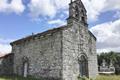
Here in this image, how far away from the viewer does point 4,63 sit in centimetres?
2520

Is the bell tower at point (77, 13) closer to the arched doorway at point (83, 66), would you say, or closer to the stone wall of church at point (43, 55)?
the stone wall of church at point (43, 55)

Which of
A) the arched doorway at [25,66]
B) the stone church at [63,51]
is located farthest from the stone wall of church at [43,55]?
the arched doorway at [25,66]

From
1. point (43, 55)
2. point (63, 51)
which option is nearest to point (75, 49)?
point (63, 51)

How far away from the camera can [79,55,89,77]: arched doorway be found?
20741mm

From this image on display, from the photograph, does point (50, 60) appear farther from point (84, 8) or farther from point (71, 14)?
point (84, 8)

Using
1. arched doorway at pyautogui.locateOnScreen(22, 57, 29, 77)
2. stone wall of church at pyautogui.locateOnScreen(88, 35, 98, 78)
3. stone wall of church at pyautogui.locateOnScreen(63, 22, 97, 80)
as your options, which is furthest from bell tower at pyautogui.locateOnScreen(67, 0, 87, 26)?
arched doorway at pyautogui.locateOnScreen(22, 57, 29, 77)

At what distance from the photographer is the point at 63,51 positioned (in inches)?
714

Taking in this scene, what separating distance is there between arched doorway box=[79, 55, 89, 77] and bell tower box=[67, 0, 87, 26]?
13.6 feet

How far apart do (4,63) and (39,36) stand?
25.9ft

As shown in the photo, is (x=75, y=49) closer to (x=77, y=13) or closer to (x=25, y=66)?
(x=77, y=13)

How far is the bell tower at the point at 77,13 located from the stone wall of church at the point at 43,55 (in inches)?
111

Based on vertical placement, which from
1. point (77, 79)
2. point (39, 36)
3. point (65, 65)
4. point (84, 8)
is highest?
point (84, 8)

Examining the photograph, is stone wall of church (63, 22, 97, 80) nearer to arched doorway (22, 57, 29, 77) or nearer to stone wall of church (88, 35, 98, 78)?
stone wall of church (88, 35, 98, 78)

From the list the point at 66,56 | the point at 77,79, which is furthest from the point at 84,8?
the point at 77,79
